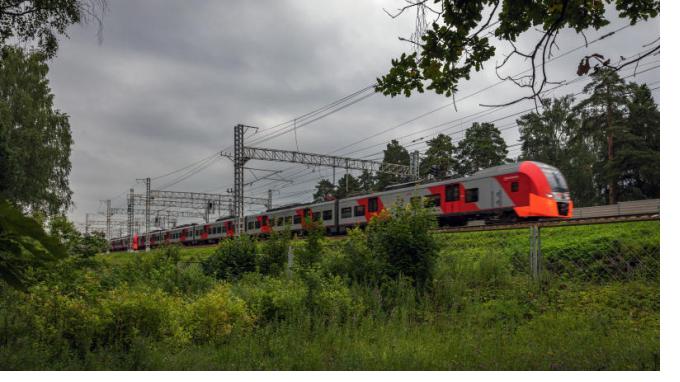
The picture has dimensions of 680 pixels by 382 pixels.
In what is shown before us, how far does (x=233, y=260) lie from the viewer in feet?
Answer: 35.9

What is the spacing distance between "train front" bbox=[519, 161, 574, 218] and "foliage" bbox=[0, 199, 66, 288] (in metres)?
15.2

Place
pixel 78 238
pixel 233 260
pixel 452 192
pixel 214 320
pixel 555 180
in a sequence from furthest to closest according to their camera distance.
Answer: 1. pixel 452 192
2. pixel 555 180
3. pixel 233 260
4. pixel 78 238
5. pixel 214 320

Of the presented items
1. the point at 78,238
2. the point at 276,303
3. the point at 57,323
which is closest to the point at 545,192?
the point at 276,303

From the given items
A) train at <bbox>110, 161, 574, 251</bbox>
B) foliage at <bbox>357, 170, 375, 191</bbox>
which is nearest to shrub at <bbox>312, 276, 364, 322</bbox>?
train at <bbox>110, 161, 574, 251</bbox>

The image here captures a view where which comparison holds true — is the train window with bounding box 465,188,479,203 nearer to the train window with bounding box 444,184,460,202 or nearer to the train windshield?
the train window with bounding box 444,184,460,202

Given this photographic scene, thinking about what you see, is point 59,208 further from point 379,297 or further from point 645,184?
point 645,184

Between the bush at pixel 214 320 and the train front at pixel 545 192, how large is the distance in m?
12.0

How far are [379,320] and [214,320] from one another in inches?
84.5

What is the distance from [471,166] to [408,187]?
475 inches

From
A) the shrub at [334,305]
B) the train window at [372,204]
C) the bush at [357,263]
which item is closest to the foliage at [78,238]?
the bush at [357,263]

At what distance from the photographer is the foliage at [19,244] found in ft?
6.06

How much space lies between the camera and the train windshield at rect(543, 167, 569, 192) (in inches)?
644

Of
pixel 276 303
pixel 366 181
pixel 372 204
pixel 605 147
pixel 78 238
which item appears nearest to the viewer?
pixel 276 303

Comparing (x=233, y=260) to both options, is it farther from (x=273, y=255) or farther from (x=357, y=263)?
(x=357, y=263)
